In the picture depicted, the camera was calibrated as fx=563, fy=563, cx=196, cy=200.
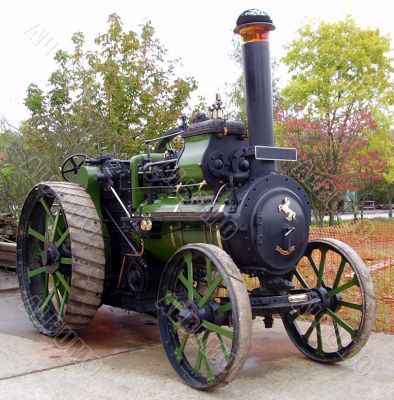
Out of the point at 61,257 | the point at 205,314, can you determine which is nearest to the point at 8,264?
the point at 61,257

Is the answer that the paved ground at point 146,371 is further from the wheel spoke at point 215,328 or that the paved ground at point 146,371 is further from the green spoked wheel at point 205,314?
the wheel spoke at point 215,328

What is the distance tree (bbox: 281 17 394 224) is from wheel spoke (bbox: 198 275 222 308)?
14137 millimetres

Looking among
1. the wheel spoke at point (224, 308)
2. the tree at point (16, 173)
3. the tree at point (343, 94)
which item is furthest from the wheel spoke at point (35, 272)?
the tree at point (343, 94)

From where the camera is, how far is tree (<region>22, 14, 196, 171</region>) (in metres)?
11.3

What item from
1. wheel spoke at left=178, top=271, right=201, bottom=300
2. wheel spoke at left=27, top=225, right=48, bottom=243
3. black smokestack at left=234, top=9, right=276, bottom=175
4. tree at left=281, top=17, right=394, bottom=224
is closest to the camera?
wheel spoke at left=178, top=271, right=201, bottom=300

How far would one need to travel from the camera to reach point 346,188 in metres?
18.1

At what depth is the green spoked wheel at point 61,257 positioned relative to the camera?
5309 millimetres

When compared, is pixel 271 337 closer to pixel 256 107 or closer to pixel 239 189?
pixel 239 189

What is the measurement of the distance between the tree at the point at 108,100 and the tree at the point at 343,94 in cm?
629

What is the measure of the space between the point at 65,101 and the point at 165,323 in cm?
879

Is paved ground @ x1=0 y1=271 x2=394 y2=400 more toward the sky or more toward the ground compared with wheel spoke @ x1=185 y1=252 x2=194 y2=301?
more toward the ground

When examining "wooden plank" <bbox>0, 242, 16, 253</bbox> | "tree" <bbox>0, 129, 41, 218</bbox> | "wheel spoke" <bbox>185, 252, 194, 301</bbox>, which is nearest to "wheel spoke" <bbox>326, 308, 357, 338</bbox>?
"wheel spoke" <bbox>185, 252, 194, 301</bbox>

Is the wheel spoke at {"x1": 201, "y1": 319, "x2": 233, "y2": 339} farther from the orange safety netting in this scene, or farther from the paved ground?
the orange safety netting

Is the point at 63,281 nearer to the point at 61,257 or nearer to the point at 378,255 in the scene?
the point at 61,257
